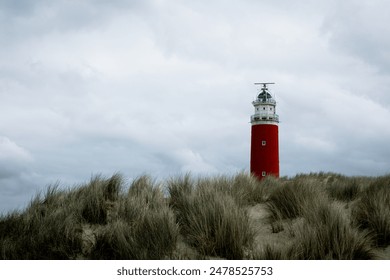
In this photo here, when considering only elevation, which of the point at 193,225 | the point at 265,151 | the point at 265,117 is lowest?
the point at 193,225

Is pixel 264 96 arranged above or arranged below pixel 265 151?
above

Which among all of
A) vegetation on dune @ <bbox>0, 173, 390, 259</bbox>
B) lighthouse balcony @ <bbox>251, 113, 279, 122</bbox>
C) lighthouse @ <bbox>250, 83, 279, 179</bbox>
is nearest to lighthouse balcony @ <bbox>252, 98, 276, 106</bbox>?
lighthouse @ <bbox>250, 83, 279, 179</bbox>

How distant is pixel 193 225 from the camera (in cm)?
552

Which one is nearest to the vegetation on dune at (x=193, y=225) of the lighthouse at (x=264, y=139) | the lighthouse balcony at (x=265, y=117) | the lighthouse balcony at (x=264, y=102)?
the lighthouse at (x=264, y=139)

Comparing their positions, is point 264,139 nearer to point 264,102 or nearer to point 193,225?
point 264,102

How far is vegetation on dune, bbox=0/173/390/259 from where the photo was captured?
16.6 ft

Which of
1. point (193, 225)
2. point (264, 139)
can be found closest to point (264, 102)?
point (264, 139)

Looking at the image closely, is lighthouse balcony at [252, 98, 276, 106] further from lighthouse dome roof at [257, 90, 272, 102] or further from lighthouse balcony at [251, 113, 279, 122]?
lighthouse balcony at [251, 113, 279, 122]

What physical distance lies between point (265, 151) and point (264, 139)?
1090 millimetres

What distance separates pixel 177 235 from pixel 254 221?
4.43 feet

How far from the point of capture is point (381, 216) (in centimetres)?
571
